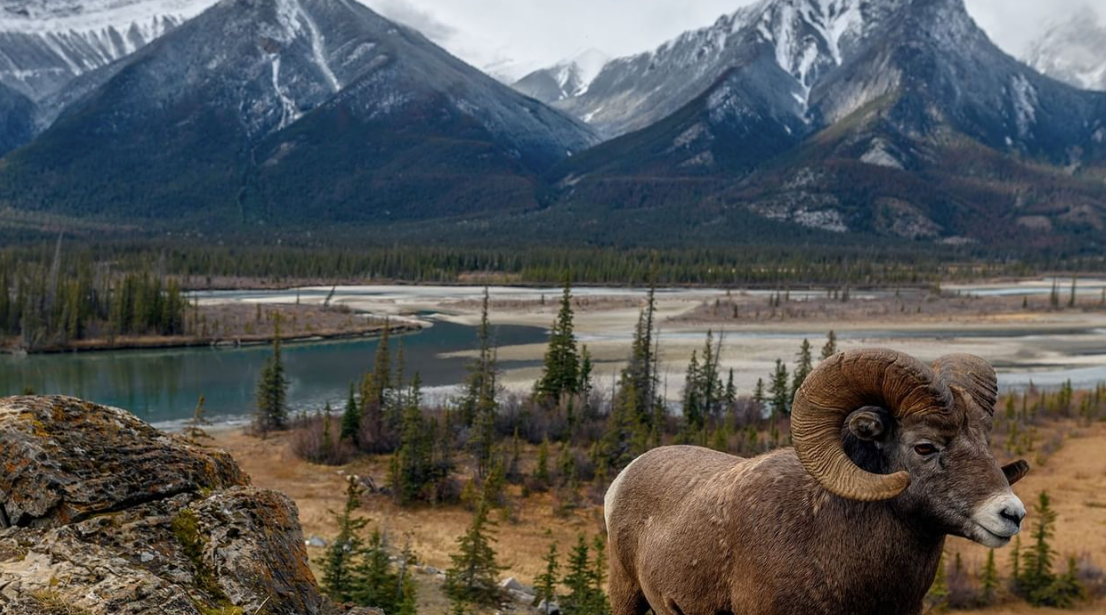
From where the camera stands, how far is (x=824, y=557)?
3.87 meters

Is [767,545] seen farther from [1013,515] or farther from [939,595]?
[939,595]

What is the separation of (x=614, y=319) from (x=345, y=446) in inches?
1627

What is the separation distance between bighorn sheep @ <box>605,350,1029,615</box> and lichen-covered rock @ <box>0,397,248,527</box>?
289cm

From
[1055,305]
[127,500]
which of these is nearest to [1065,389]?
[127,500]

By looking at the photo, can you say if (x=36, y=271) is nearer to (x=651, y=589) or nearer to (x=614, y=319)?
(x=614, y=319)

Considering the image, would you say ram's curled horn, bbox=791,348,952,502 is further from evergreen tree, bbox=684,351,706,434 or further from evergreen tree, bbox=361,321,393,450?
evergreen tree, bbox=684,351,706,434

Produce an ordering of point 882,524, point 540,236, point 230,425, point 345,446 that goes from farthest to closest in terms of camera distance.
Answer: point 540,236, point 230,425, point 345,446, point 882,524

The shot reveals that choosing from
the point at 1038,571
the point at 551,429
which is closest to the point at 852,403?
the point at 1038,571

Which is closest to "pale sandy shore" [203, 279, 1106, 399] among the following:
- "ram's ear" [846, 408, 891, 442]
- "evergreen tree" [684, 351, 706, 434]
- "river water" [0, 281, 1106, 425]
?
"river water" [0, 281, 1106, 425]

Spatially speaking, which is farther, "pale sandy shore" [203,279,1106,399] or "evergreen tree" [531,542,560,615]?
"pale sandy shore" [203,279,1106,399]

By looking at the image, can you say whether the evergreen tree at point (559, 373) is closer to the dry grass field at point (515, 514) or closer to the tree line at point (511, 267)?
the dry grass field at point (515, 514)

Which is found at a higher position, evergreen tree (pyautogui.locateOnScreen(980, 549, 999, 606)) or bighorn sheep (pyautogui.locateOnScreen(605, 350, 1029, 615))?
bighorn sheep (pyautogui.locateOnScreen(605, 350, 1029, 615))

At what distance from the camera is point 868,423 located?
3822mm

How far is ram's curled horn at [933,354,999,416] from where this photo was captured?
4.05 m
